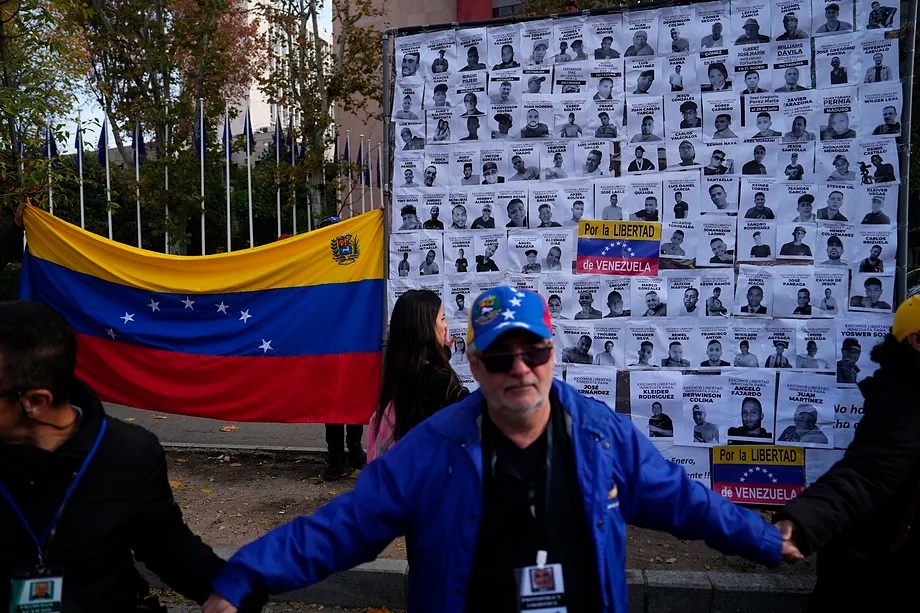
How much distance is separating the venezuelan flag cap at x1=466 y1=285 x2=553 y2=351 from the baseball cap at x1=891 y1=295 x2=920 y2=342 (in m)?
1.44

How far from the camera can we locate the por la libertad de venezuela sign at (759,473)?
4641 millimetres

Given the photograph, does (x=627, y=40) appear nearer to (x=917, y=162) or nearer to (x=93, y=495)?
(x=93, y=495)

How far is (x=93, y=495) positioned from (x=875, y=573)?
254 cm

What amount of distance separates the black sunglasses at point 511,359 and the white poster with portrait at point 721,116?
3161 mm

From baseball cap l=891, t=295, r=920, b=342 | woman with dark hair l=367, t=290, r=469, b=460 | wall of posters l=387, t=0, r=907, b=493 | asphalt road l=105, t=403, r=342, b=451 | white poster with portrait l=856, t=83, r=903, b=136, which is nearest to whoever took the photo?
baseball cap l=891, t=295, r=920, b=342

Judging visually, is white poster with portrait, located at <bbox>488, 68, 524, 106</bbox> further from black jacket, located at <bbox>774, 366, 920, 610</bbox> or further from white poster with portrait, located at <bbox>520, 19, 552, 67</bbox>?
black jacket, located at <bbox>774, 366, 920, 610</bbox>

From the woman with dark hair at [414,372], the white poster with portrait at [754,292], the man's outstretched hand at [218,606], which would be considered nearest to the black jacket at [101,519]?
the man's outstretched hand at [218,606]

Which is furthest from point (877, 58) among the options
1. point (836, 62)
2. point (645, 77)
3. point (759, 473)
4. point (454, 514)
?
point (454, 514)

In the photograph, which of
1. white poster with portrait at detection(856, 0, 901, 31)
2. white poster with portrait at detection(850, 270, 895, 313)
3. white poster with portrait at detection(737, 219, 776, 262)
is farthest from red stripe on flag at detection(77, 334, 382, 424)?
white poster with portrait at detection(856, 0, 901, 31)

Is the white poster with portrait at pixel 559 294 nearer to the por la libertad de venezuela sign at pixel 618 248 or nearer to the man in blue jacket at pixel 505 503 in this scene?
the por la libertad de venezuela sign at pixel 618 248

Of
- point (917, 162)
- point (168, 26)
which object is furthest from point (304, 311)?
point (917, 162)

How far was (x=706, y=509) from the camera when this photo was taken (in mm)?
2193

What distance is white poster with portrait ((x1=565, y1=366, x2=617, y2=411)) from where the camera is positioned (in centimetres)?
488

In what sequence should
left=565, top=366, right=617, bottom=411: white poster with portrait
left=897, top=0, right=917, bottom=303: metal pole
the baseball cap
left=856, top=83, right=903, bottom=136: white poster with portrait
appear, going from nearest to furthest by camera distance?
the baseball cap → left=897, top=0, right=917, bottom=303: metal pole → left=856, top=83, right=903, bottom=136: white poster with portrait → left=565, top=366, right=617, bottom=411: white poster with portrait
